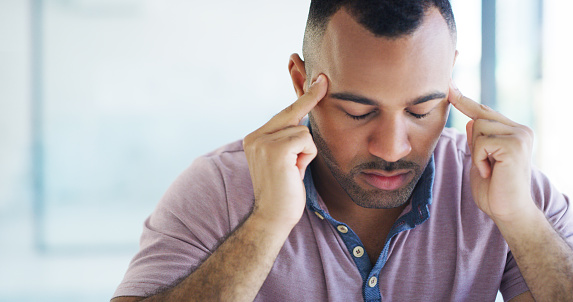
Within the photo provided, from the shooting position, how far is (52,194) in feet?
9.62

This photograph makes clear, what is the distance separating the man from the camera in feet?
3.82

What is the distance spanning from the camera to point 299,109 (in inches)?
47.8

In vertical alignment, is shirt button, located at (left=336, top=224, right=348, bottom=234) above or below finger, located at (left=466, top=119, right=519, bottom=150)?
below

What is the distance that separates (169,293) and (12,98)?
2.26m

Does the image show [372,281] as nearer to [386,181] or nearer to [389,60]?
[386,181]

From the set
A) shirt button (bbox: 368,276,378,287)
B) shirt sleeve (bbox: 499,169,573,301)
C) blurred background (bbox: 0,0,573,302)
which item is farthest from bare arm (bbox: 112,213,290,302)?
blurred background (bbox: 0,0,573,302)

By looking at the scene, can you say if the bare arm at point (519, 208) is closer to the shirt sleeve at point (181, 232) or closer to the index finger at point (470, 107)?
the index finger at point (470, 107)

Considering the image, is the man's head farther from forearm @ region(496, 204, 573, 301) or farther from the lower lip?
forearm @ region(496, 204, 573, 301)

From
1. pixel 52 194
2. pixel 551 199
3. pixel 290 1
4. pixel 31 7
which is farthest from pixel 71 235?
pixel 551 199

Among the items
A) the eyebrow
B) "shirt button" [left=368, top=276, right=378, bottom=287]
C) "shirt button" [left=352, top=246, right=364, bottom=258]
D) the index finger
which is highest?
the eyebrow

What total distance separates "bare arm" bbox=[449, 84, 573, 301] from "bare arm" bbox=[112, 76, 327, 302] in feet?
1.34

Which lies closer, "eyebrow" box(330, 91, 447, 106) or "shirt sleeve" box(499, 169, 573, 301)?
"eyebrow" box(330, 91, 447, 106)

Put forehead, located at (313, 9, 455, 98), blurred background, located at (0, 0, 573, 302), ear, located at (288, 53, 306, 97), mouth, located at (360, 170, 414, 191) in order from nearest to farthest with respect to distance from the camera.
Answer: forehead, located at (313, 9, 455, 98) → mouth, located at (360, 170, 414, 191) → ear, located at (288, 53, 306, 97) → blurred background, located at (0, 0, 573, 302)

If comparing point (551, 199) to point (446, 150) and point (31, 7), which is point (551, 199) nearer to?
point (446, 150)
